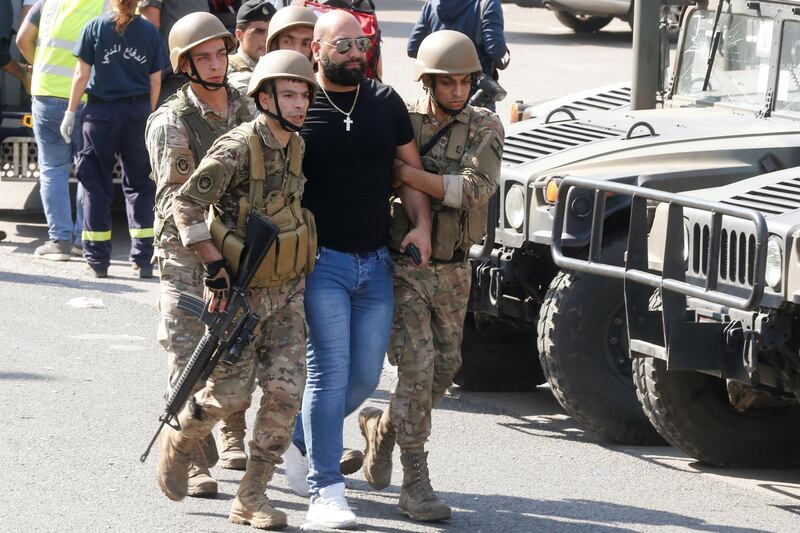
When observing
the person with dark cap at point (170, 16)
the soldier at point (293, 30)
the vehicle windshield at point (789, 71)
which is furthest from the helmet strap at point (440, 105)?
the person with dark cap at point (170, 16)

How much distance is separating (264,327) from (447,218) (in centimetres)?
76

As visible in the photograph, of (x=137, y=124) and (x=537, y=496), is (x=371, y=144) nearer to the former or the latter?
(x=537, y=496)

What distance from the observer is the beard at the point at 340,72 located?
18.0 feet

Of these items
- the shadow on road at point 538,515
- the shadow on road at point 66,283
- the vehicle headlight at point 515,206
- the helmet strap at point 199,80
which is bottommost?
the shadow on road at point 66,283

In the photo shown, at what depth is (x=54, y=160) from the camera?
34.1 ft

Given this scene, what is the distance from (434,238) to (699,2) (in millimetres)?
3160

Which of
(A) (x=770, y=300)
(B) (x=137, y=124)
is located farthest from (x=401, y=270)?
(B) (x=137, y=124)

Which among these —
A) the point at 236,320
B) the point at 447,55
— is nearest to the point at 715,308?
the point at 447,55

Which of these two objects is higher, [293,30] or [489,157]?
[293,30]

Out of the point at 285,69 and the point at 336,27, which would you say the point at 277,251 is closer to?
the point at 285,69

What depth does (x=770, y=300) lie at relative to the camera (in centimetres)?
577

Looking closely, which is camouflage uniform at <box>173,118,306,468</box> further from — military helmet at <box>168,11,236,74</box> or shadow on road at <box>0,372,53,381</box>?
shadow on road at <box>0,372,53,381</box>

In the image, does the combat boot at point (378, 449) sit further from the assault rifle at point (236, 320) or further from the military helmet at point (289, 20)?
the military helmet at point (289, 20)

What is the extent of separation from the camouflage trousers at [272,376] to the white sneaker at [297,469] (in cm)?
48
